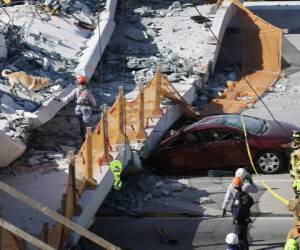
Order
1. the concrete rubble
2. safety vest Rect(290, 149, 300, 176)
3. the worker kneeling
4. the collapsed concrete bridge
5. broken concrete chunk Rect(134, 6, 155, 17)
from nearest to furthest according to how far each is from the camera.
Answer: the worker kneeling < the collapsed concrete bridge < safety vest Rect(290, 149, 300, 176) < the concrete rubble < broken concrete chunk Rect(134, 6, 155, 17)

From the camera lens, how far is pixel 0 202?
Answer: 43.6ft

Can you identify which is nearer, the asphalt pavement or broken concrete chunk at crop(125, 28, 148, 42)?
the asphalt pavement

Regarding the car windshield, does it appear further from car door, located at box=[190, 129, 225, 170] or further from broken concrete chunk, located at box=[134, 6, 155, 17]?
broken concrete chunk, located at box=[134, 6, 155, 17]

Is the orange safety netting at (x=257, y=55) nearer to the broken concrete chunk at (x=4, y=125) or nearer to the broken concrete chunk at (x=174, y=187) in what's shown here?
the broken concrete chunk at (x=174, y=187)

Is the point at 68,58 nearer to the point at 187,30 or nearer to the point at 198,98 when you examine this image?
the point at 198,98

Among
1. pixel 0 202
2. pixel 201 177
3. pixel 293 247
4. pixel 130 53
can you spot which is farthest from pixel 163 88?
pixel 293 247

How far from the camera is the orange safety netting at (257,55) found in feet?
76.9

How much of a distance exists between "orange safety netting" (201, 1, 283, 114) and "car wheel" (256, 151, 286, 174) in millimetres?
5998

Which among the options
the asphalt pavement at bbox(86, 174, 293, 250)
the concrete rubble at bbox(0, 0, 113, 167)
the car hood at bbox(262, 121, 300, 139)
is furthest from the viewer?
the car hood at bbox(262, 121, 300, 139)

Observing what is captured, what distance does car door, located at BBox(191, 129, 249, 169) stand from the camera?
16953mm

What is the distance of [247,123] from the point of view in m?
17.3

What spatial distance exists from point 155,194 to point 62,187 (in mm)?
2650

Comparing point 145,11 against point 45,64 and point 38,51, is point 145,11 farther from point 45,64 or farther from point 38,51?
point 45,64

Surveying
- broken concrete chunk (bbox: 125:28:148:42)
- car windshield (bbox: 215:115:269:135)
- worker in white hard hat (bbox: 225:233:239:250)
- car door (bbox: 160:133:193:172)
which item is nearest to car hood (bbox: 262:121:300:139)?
car windshield (bbox: 215:115:269:135)
